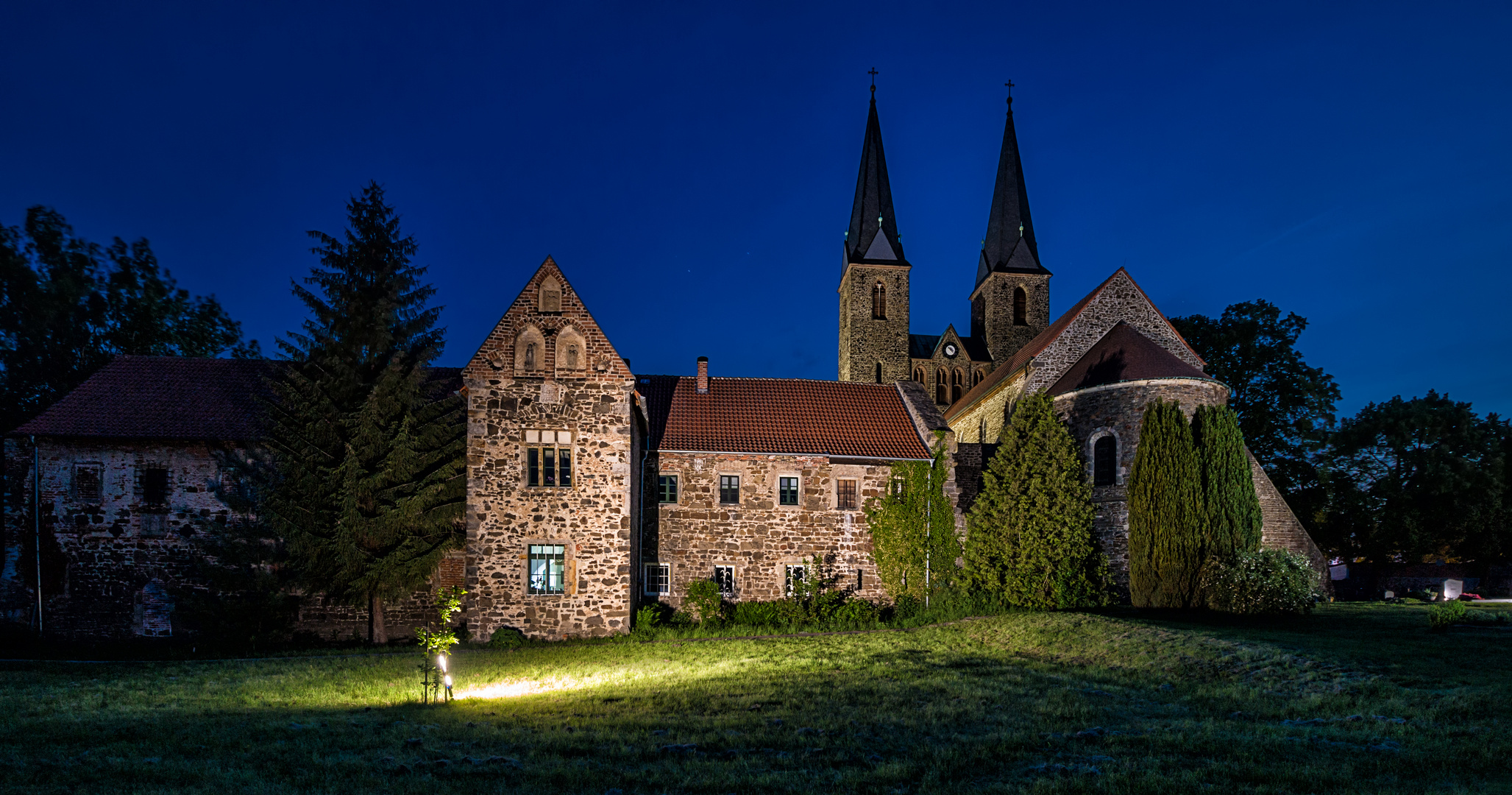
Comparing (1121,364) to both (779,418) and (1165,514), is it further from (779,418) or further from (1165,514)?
(779,418)

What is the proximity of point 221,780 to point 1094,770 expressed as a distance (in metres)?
8.66

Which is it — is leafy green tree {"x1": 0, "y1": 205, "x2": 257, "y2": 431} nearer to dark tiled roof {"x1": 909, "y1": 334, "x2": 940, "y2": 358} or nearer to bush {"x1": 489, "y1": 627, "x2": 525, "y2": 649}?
bush {"x1": 489, "y1": 627, "x2": 525, "y2": 649}

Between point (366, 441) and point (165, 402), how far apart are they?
775cm

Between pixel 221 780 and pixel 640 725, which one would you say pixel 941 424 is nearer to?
pixel 640 725

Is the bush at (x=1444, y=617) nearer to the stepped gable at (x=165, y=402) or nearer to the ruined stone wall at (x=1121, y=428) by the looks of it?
the ruined stone wall at (x=1121, y=428)

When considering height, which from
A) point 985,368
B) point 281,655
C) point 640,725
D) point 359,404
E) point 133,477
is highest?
point 985,368

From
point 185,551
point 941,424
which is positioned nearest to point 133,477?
point 185,551

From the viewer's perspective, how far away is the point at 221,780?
8281 mm

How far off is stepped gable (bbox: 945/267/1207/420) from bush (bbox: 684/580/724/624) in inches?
552

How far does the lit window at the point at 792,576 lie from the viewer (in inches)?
989

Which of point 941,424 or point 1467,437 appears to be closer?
point 941,424

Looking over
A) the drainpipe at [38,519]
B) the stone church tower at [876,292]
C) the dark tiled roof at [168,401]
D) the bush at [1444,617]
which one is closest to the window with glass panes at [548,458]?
the dark tiled roof at [168,401]

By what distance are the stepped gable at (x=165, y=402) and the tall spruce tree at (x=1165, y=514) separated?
24238 mm

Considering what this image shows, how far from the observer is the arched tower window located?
86.0 ft
